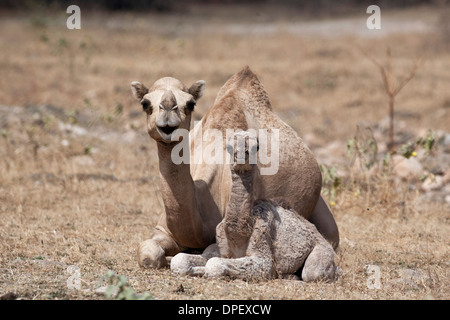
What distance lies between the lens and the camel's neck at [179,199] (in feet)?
22.8

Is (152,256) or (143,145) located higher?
(143,145)

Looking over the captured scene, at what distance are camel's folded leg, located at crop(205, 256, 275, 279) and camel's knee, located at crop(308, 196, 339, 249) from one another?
1.87m

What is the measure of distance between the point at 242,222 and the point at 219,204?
821mm

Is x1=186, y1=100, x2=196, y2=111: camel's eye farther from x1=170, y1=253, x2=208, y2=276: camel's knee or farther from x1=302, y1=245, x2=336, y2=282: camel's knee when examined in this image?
x1=302, y1=245, x2=336, y2=282: camel's knee

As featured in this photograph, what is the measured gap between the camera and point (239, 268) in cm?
677

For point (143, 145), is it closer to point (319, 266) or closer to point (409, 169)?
point (409, 169)

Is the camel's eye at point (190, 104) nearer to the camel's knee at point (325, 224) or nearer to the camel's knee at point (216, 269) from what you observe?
the camel's knee at point (216, 269)

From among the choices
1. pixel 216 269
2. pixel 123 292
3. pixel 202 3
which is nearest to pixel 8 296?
pixel 123 292

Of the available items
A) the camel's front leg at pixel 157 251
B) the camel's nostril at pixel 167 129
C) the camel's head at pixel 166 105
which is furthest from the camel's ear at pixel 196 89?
the camel's front leg at pixel 157 251

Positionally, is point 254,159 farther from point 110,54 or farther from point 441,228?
point 110,54

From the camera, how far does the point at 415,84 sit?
20.1 meters

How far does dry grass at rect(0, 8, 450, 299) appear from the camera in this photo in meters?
7.05

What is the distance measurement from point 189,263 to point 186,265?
0.04 meters

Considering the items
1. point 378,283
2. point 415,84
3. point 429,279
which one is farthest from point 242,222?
point 415,84
